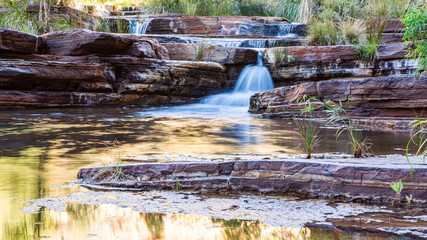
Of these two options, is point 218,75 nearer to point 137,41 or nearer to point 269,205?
point 137,41

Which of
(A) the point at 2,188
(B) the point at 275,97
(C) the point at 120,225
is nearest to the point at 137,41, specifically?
(B) the point at 275,97

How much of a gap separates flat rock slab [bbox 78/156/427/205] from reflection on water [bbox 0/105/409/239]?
0.54 meters

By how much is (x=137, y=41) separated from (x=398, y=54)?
5.93 meters

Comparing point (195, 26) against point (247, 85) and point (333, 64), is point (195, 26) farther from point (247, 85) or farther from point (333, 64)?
point (333, 64)

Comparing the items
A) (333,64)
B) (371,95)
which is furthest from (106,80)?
(371,95)

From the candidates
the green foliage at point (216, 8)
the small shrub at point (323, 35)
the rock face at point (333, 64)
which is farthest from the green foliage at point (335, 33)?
the green foliage at point (216, 8)

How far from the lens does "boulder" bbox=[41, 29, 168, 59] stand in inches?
402

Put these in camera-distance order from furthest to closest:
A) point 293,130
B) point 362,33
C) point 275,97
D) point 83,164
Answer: point 362,33
point 275,97
point 293,130
point 83,164

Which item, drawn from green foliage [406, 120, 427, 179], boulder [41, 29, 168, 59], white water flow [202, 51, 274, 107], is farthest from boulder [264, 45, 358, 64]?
green foliage [406, 120, 427, 179]

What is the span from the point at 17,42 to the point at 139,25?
6.04 meters

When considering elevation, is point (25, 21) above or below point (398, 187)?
above

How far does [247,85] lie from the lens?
37.5ft

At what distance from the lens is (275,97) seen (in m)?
8.60

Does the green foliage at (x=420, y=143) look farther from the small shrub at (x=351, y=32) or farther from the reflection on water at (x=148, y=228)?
the small shrub at (x=351, y=32)
